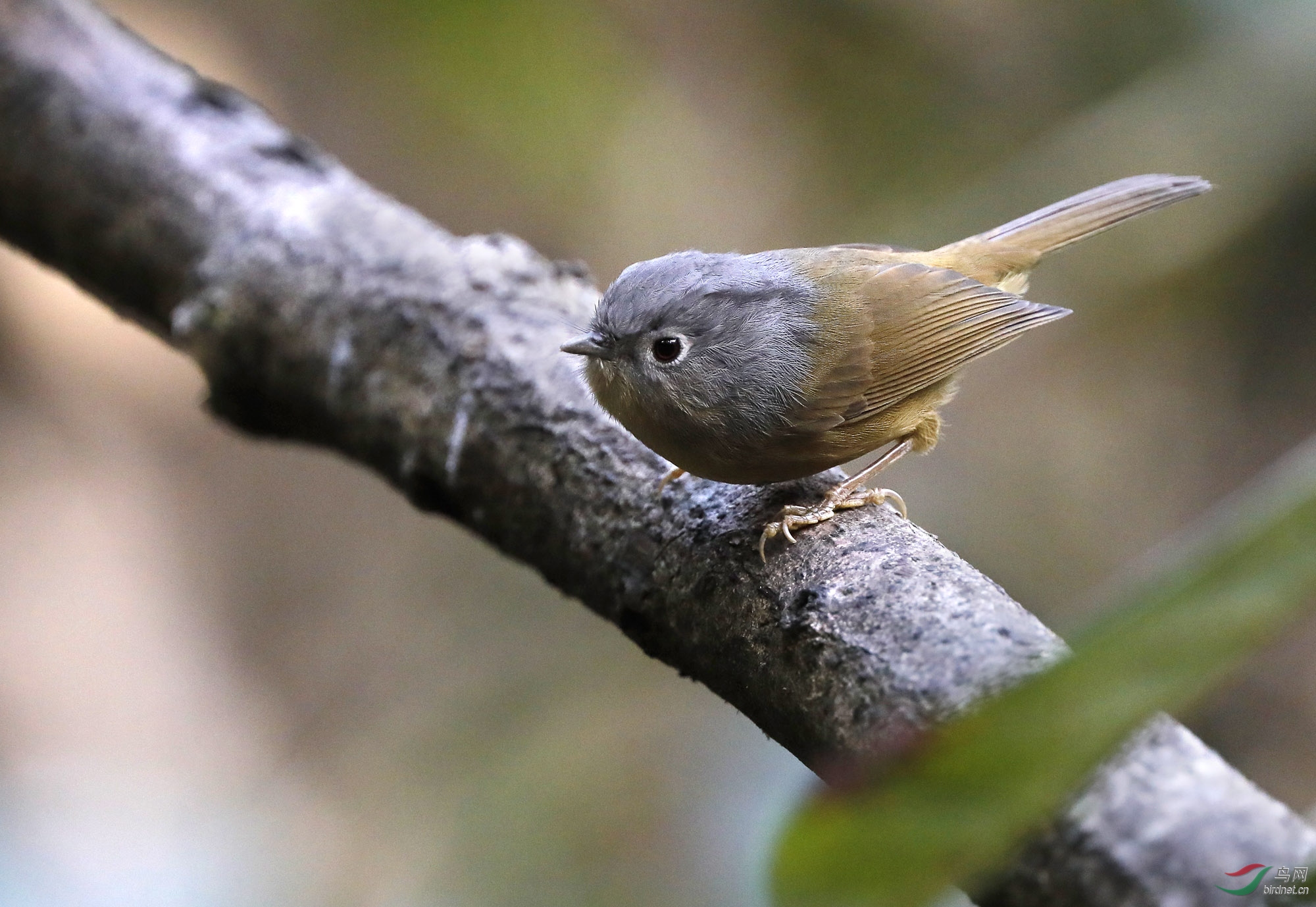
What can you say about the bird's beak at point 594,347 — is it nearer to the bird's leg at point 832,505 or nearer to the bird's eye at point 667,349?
the bird's eye at point 667,349

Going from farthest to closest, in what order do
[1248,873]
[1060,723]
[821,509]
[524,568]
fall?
[524,568] < [821,509] < [1248,873] < [1060,723]

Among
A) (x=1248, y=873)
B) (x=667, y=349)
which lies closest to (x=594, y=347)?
(x=667, y=349)

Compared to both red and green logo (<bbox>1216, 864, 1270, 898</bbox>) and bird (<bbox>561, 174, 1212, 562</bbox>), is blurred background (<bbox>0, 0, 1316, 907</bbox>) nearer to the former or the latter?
bird (<bbox>561, 174, 1212, 562</bbox>)

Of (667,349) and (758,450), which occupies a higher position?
(667,349)

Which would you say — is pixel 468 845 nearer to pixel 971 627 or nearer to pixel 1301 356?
pixel 971 627

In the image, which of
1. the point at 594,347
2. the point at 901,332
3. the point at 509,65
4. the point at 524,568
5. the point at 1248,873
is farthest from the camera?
the point at 524,568

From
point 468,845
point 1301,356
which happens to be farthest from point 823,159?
point 468,845

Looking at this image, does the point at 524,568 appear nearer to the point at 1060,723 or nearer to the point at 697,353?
the point at 697,353
